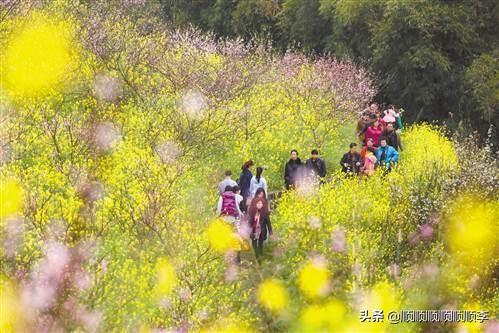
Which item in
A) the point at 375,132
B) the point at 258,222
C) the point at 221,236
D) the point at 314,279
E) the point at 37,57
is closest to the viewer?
the point at 314,279

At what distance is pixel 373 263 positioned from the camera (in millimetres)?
13445

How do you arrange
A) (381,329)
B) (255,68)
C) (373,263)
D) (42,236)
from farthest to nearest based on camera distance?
(255,68) → (373,263) → (42,236) → (381,329)

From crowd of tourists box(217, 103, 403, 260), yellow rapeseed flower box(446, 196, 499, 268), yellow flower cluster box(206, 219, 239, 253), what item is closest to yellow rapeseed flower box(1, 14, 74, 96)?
crowd of tourists box(217, 103, 403, 260)

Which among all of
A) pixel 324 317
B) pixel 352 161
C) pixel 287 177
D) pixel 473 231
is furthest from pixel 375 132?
pixel 324 317

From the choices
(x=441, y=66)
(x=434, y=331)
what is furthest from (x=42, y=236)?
(x=441, y=66)

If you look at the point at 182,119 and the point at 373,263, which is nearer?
the point at 373,263

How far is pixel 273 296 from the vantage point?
12836 mm

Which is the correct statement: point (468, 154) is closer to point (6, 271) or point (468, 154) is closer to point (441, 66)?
point (6, 271)

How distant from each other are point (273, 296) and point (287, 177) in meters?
5.34

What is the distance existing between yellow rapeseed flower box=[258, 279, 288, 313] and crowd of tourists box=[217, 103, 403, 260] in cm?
189

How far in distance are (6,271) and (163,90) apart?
40.7ft

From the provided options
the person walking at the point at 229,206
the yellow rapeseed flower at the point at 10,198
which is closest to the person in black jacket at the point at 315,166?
the person walking at the point at 229,206

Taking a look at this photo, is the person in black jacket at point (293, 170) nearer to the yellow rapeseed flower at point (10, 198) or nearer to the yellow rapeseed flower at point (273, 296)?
the yellow rapeseed flower at point (273, 296)

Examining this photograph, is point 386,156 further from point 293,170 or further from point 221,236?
point 221,236
